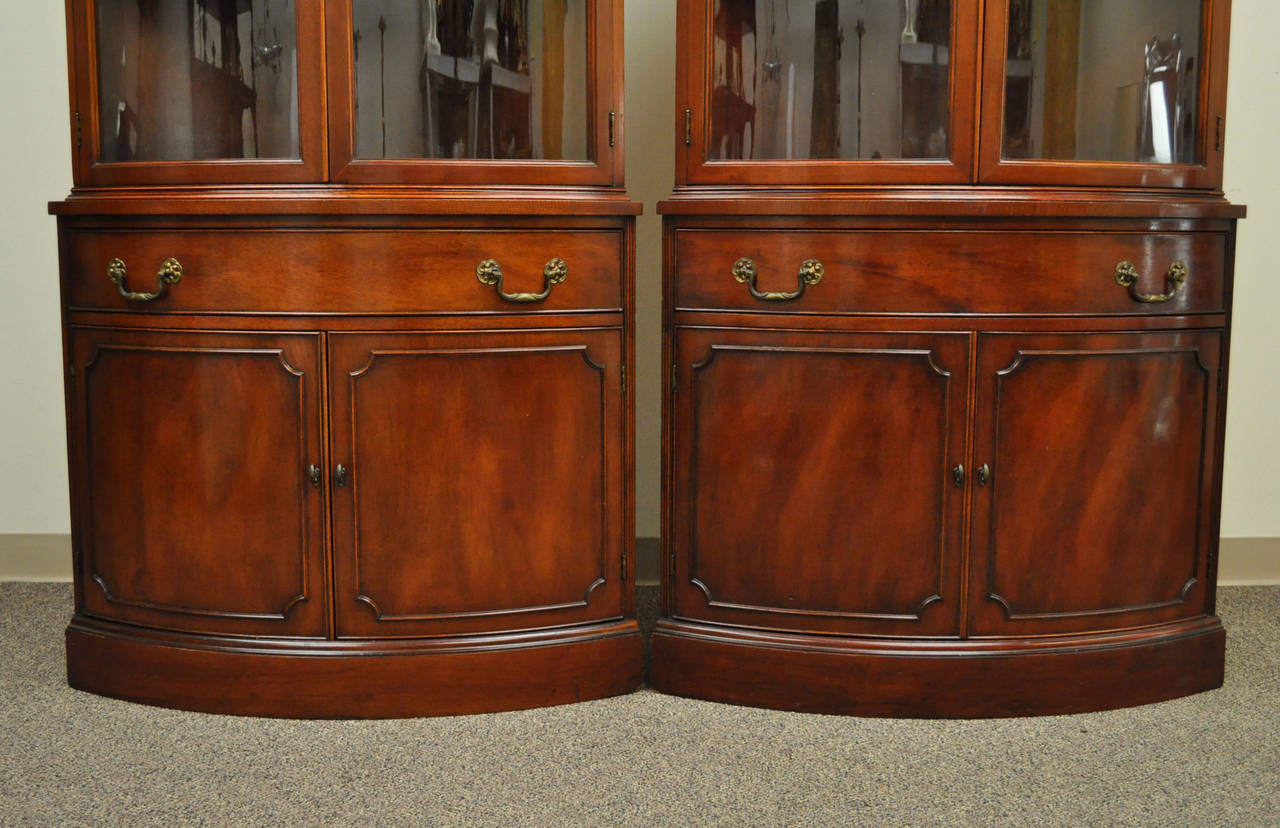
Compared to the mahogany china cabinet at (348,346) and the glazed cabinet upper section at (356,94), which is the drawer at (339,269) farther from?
the glazed cabinet upper section at (356,94)

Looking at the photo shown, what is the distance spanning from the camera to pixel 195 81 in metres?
2.37

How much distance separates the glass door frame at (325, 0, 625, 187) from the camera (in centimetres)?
226

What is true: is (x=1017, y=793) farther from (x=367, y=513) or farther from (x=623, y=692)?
(x=367, y=513)

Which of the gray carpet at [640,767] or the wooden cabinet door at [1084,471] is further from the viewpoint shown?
the wooden cabinet door at [1084,471]

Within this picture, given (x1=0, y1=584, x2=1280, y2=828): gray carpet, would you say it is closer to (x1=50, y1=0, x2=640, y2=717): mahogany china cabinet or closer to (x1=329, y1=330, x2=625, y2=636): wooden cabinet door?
(x1=50, y1=0, x2=640, y2=717): mahogany china cabinet

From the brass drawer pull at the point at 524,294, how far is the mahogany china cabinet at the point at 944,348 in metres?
0.23

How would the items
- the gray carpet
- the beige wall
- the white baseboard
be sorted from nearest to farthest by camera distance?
the gray carpet < the beige wall < the white baseboard

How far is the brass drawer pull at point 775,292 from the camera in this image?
2328 millimetres

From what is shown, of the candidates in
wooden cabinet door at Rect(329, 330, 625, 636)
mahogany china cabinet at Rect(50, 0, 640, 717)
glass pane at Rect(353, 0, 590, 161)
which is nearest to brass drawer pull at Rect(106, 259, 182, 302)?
mahogany china cabinet at Rect(50, 0, 640, 717)

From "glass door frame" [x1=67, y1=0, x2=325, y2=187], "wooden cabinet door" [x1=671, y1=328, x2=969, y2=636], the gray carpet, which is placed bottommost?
the gray carpet

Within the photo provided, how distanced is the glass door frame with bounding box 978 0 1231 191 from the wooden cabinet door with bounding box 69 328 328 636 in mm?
1321

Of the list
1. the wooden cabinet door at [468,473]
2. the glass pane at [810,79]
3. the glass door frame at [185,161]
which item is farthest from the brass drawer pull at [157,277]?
the glass pane at [810,79]

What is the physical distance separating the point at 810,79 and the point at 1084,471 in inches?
36.7

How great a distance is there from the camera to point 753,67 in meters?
2.43
